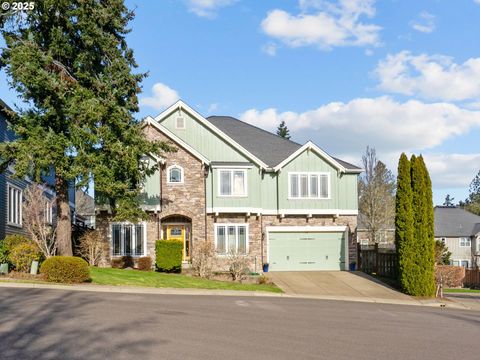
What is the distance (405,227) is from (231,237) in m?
9.88

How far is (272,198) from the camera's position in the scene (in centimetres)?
3259

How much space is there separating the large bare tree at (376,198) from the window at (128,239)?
2556cm

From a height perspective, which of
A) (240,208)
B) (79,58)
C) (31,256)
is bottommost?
(31,256)

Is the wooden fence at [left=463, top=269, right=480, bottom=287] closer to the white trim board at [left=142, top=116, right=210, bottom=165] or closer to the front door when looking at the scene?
the front door

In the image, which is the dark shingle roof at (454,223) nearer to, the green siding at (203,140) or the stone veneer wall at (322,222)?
the stone veneer wall at (322,222)

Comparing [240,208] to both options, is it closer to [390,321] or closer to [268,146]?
[268,146]

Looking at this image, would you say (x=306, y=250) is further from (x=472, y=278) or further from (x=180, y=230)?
(x=472, y=278)

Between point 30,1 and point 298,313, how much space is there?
16.7m

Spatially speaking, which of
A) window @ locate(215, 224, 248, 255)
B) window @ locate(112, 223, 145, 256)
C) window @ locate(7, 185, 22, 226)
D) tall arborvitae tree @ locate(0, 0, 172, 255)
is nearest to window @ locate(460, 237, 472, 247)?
window @ locate(215, 224, 248, 255)

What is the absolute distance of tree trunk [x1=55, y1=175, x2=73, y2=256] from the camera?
951 inches

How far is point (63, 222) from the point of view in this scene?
80.5 ft

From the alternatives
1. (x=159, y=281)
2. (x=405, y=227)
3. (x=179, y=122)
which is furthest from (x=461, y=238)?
(x=159, y=281)

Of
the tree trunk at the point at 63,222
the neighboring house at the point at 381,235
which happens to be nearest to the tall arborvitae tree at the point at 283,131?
the neighboring house at the point at 381,235

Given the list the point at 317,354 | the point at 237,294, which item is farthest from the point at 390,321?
the point at 237,294
